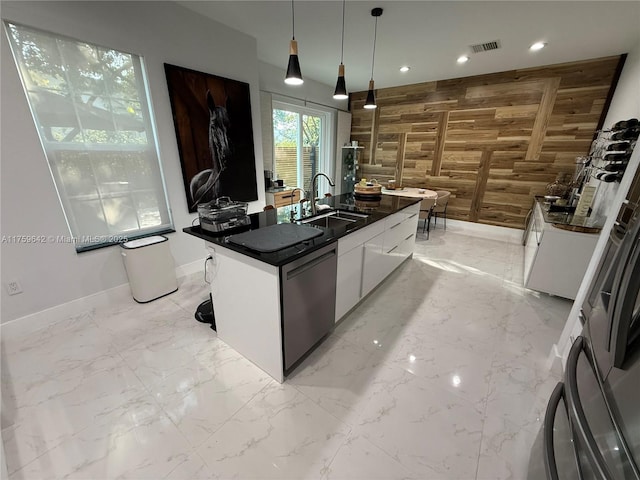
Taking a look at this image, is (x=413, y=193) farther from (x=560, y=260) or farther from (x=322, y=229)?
(x=322, y=229)

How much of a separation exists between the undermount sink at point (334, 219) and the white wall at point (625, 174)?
1545 millimetres

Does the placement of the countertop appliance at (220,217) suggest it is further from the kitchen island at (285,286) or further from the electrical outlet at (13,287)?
the electrical outlet at (13,287)

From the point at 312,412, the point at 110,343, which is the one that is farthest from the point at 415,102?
the point at 110,343

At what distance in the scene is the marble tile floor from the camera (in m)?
1.24

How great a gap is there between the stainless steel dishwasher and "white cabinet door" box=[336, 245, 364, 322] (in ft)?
0.28

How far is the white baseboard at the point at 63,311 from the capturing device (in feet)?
6.64

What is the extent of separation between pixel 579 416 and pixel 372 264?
163 cm

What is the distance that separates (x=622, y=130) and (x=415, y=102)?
3.25m

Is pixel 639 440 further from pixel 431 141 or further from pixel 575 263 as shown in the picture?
pixel 431 141

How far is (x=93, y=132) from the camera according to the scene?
2.21 m

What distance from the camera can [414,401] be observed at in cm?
155

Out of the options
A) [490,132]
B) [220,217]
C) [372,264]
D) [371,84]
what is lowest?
[372,264]

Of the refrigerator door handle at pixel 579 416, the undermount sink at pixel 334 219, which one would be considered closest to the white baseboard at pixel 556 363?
the refrigerator door handle at pixel 579 416

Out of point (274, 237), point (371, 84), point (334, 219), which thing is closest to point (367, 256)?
point (334, 219)
